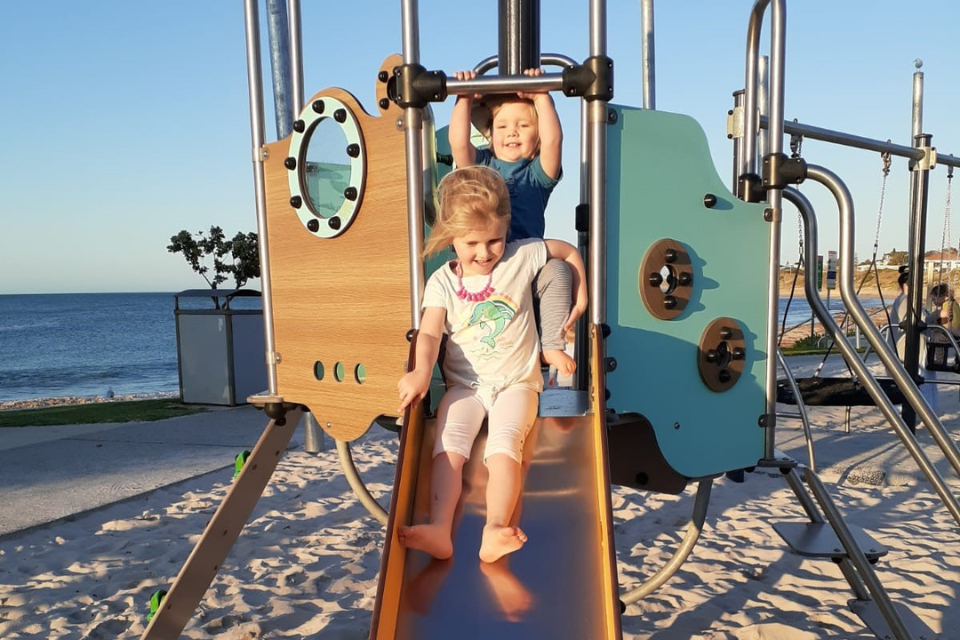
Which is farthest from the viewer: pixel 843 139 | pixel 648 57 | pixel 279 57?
pixel 279 57

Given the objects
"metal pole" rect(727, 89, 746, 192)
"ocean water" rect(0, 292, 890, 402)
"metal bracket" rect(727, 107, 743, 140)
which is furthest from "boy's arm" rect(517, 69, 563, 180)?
"ocean water" rect(0, 292, 890, 402)

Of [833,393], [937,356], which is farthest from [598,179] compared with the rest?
[937,356]

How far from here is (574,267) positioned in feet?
8.52

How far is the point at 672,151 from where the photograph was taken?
2.72 metres

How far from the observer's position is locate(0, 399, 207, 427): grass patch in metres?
9.16

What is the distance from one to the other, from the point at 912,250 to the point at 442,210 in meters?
6.49

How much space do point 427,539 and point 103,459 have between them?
581cm

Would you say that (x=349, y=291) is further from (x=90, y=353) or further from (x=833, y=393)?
(x=90, y=353)

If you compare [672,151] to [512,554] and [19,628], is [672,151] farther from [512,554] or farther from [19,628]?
[19,628]

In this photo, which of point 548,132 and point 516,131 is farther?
point 516,131

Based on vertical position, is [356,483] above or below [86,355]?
above

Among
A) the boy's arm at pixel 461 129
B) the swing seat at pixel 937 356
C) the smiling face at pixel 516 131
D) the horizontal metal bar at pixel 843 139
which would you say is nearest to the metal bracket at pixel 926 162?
the horizontal metal bar at pixel 843 139

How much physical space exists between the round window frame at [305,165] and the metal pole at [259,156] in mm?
180

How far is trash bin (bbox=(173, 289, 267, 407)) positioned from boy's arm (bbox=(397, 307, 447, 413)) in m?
7.72
